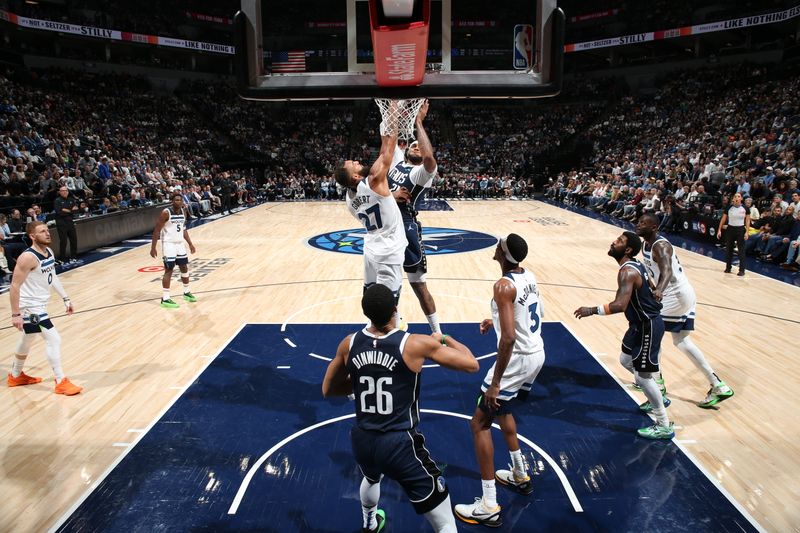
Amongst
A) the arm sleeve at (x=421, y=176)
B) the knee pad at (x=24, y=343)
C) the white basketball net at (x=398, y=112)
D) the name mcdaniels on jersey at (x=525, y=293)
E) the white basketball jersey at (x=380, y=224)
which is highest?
the white basketball net at (x=398, y=112)

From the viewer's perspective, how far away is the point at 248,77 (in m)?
5.55

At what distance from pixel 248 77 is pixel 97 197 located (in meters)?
14.0

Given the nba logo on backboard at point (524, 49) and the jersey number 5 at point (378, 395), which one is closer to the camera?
the jersey number 5 at point (378, 395)

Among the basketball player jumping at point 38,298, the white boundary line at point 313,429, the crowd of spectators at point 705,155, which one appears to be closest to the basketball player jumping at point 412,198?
the white boundary line at point 313,429

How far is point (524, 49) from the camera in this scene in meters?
5.93

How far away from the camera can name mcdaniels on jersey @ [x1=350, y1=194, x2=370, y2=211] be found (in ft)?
A: 17.2

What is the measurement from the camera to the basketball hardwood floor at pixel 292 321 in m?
4.37

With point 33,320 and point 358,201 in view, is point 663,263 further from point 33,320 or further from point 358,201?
point 33,320

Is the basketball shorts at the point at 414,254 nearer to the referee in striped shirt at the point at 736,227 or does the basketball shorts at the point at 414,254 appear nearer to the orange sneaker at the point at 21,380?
the orange sneaker at the point at 21,380

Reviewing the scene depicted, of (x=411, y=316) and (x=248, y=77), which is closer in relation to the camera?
(x=248, y=77)

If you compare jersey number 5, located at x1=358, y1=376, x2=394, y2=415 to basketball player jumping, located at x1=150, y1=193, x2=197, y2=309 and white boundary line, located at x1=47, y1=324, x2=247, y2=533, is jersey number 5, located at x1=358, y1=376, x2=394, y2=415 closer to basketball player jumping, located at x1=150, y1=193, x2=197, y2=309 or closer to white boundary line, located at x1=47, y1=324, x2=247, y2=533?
white boundary line, located at x1=47, y1=324, x2=247, y2=533

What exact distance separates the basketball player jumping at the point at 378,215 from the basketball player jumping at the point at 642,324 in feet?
6.14

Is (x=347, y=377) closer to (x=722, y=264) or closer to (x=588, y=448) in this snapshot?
(x=588, y=448)

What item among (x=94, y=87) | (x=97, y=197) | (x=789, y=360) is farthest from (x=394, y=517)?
(x=94, y=87)
